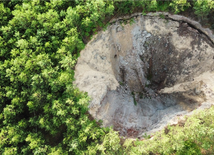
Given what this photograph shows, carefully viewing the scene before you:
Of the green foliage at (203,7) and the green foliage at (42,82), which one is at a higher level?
the green foliage at (203,7)

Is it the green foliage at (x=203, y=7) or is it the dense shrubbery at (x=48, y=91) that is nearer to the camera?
the dense shrubbery at (x=48, y=91)

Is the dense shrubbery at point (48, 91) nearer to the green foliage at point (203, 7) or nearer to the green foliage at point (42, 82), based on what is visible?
the green foliage at point (42, 82)

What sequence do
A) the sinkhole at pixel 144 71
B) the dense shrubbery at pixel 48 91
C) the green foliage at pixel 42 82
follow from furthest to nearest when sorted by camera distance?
the sinkhole at pixel 144 71, the green foliage at pixel 42 82, the dense shrubbery at pixel 48 91

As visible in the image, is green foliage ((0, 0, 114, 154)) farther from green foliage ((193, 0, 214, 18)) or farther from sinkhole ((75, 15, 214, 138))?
green foliage ((193, 0, 214, 18))

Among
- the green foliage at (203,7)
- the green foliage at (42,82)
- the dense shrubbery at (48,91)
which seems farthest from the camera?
the green foliage at (203,7)

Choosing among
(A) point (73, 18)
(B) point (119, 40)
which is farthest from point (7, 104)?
(B) point (119, 40)

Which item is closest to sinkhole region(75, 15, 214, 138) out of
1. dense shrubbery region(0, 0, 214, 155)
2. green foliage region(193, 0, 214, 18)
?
green foliage region(193, 0, 214, 18)

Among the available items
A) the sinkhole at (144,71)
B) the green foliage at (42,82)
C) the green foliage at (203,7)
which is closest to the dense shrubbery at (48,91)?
the green foliage at (42,82)
